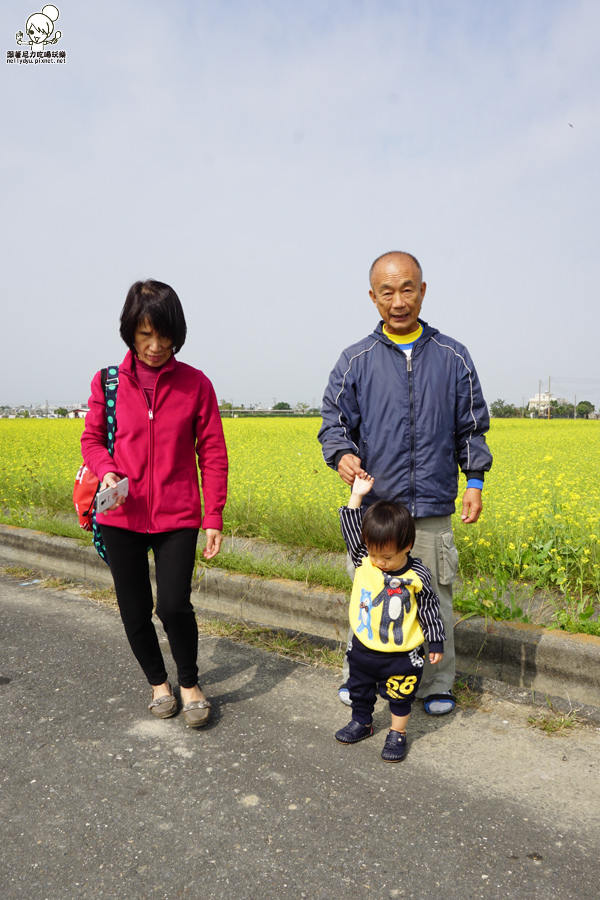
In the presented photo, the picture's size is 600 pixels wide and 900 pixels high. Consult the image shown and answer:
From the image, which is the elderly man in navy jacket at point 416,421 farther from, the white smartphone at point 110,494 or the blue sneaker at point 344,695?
the white smartphone at point 110,494

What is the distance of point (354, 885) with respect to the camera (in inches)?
73.5

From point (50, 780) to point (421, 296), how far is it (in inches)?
91.1

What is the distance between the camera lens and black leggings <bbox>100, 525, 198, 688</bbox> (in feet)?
9.41

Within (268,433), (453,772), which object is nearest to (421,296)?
(453,772)

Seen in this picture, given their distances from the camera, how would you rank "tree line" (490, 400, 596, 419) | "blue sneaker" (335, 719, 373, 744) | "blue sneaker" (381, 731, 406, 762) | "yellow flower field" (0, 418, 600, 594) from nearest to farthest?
"blue sneaker" (381, 731, 406, 762) < "blue sneaker" (335, 719, 373, 744) < "yellow flower field" (0, 418, 600, 594) < "tree line" (490, 400, 596, 419)

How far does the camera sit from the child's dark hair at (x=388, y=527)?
2551 mm

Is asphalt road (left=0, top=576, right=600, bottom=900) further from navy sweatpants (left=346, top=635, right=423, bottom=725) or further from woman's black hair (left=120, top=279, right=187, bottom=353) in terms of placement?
woman's black hair (left=120, top=279, right=187, bottom=353)

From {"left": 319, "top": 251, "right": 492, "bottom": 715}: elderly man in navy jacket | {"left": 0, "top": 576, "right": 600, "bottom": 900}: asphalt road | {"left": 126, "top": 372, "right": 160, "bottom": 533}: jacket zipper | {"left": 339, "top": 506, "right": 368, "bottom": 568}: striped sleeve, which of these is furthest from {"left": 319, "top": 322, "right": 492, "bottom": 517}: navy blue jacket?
{"left": 0, "top": 576, "right": 600, "bottom": 900}: asphalt road

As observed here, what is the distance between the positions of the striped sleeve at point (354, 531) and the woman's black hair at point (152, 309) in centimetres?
101

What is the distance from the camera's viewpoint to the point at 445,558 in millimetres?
2938

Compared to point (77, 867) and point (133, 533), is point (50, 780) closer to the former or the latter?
point (77, 867)

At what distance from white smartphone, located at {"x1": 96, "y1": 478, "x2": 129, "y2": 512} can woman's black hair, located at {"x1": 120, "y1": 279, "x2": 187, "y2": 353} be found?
1.93 ft

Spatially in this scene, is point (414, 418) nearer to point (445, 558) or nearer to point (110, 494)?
point (445, 558)

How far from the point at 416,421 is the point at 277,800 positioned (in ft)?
4.95
